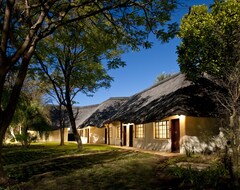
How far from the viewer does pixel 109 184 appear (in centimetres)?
1042

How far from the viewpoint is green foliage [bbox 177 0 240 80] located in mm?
16375

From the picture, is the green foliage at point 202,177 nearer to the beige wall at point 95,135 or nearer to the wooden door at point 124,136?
the wooden door at point 124,136

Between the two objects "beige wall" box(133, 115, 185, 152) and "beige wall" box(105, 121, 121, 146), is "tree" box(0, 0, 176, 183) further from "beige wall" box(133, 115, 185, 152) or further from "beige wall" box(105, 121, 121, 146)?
"beige wall" box(105, 121, 121, 146)

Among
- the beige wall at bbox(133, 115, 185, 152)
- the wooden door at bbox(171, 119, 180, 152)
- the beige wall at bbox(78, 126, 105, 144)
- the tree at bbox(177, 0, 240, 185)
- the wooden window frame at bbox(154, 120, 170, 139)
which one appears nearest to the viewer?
the tree at bbox(177, 0, 240, 185)

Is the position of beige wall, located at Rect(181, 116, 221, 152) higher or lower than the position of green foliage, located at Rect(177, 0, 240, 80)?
lower

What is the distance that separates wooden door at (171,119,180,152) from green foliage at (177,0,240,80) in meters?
3.86

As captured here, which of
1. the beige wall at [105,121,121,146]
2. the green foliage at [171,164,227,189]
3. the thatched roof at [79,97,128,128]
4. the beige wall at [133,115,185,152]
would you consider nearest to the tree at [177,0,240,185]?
the beige wall at [133,115,185,152]

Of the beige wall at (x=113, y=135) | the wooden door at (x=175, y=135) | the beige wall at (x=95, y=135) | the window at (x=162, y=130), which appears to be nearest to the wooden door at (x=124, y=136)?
the beige wall at (x=113, y=135)

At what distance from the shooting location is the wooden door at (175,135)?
20.9 metres

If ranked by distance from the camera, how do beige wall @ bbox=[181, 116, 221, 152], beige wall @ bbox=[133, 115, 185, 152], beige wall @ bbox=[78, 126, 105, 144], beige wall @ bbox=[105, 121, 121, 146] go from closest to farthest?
1. beige wall @ bbox=[181, 116, 221, 152]
2. beige wall @ bbox=[133, 115, 185, 152]
3. beige wall @ bbox=[105, 121, 121, 146]
4. beige wall @ bbox=[78, 126, 105, 144]

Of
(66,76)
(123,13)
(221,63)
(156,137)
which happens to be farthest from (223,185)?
(66,76)

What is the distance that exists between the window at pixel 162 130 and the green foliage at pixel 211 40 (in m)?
4.85

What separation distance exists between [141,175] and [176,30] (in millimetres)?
5831

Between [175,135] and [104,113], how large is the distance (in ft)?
75.7
